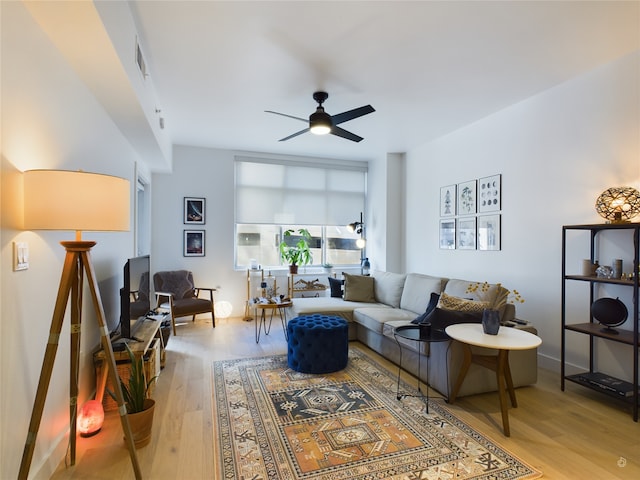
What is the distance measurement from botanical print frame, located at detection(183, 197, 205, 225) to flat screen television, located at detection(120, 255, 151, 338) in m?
2.00

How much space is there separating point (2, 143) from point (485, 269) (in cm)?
456

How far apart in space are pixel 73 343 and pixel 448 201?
457 centimetres

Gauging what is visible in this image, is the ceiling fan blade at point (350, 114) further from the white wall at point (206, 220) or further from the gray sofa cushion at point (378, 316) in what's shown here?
the white wall at point (206, 220)

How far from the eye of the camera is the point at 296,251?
6188 millimetres

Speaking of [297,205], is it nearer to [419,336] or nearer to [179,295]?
[179,295]

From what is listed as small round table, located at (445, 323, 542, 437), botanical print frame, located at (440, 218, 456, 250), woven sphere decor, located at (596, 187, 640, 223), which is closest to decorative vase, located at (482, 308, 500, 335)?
small round table, located at (445, 323, 542, 437)

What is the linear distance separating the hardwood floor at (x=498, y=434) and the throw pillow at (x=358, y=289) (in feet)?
4.63

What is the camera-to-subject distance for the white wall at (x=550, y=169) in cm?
301

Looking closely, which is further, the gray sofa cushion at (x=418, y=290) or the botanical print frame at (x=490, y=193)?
the botanical print frame at (x=490, y=193)

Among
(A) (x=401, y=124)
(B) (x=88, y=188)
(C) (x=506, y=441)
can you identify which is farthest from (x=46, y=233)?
(A) (x=401, y=124)

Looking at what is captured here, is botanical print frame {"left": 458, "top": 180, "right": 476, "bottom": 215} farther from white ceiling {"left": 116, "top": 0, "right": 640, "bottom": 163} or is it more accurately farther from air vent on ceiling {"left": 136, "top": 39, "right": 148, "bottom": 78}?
air vent on ceiling {"left": 136, "top": 39, "right": 148, "bottom": 78}

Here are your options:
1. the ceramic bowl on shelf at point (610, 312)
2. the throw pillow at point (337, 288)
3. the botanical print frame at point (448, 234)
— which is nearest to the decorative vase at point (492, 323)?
the ceramic bowl on shelf at point (610, 312)

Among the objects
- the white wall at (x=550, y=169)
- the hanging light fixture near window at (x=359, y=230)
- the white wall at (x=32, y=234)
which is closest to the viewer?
the white wall at (x=32, y=234)

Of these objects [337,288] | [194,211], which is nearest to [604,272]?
[337,288]
